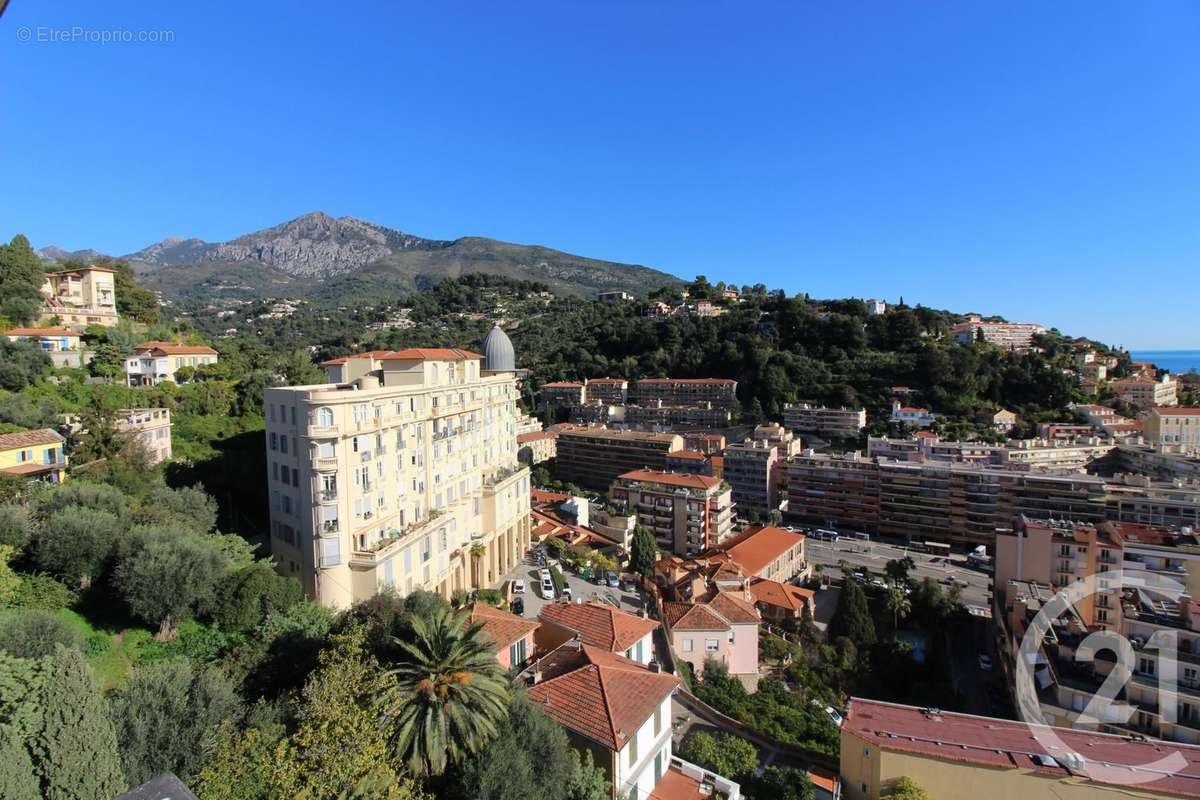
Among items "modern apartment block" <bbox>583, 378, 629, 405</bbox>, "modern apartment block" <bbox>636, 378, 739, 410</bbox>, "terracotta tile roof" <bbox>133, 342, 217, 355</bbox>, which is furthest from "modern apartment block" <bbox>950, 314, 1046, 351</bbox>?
"terracotta tile roof" <bbox>133, 342, 217, 355</bbox>

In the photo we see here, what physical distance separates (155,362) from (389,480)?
19.3 meters

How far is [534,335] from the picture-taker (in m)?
113

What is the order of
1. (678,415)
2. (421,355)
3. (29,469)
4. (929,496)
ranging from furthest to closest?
(678,415) → (929,496) → (421,355) → (29,469)

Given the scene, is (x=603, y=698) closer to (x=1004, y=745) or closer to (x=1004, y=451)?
(x=1004, y=745)

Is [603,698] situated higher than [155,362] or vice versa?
[155,362]

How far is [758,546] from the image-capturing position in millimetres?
41500

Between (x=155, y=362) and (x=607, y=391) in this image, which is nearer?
(x=155, y=362)

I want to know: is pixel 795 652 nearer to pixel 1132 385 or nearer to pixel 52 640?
pixel 52 640

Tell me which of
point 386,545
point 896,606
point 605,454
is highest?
point 386,545

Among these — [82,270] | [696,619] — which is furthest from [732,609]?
[82,270]

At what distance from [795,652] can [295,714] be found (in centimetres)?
2482

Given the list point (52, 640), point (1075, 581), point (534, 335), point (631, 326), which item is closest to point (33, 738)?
point (52, 640)

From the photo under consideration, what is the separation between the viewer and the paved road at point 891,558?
4292 cm

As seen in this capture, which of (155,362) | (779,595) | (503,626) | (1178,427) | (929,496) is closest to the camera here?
(503,626)
